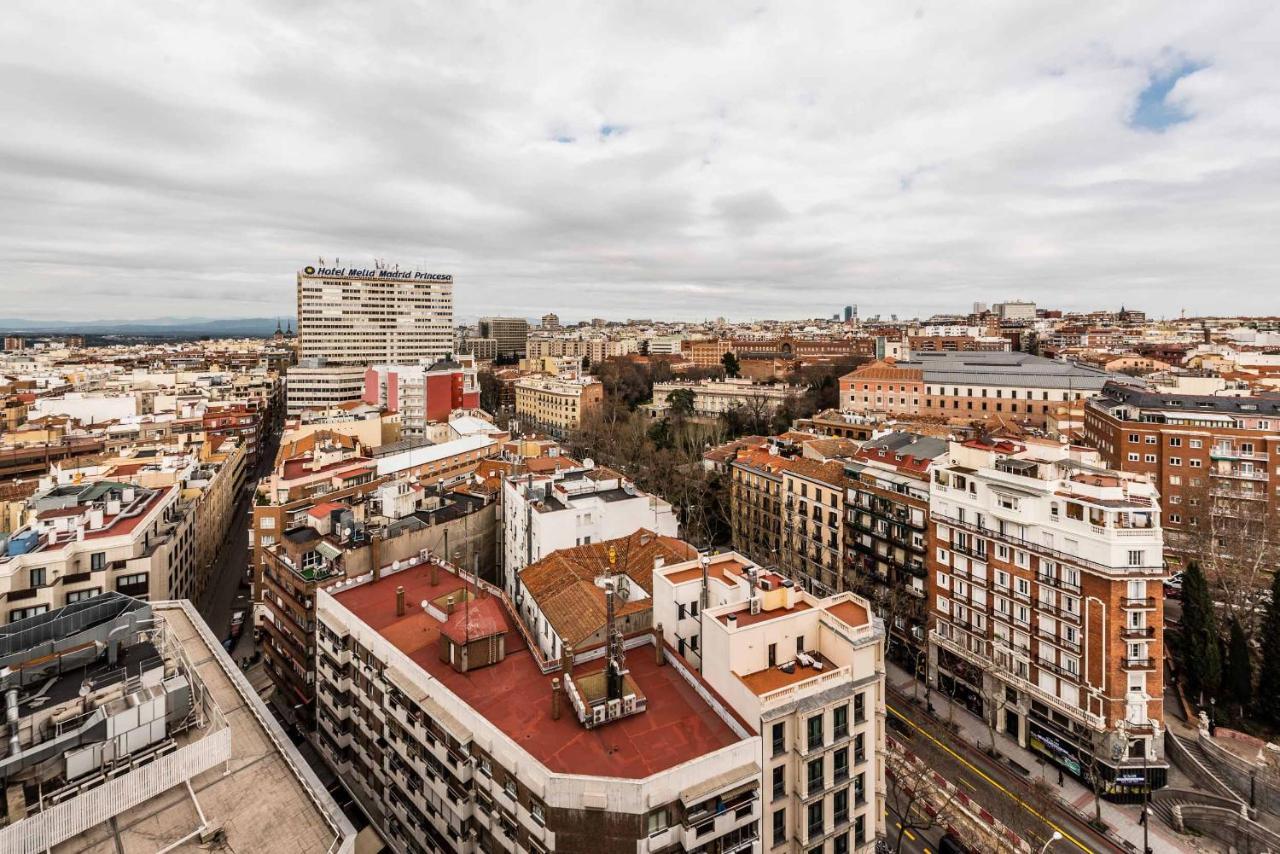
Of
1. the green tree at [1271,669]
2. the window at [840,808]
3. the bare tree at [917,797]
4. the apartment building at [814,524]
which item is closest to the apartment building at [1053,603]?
the bare tree at [917,797]

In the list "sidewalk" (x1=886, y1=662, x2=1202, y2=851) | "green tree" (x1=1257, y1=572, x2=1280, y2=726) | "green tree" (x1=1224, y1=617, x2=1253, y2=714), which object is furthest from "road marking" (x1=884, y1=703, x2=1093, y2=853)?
"green tree" (x1=1257, y1=572, x2=1280, y2=726)

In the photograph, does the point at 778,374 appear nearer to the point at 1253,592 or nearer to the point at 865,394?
the point at 865,394

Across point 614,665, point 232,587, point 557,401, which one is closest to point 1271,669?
point 614,665

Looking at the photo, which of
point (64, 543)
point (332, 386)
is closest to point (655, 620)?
point (64, 543)

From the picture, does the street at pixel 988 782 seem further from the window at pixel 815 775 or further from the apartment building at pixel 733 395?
the apartment building at pixel 733 395

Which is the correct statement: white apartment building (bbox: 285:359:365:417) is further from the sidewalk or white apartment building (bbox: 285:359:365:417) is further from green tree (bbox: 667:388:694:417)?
the sidewalk

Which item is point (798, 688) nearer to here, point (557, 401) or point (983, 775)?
point (983, 775)
